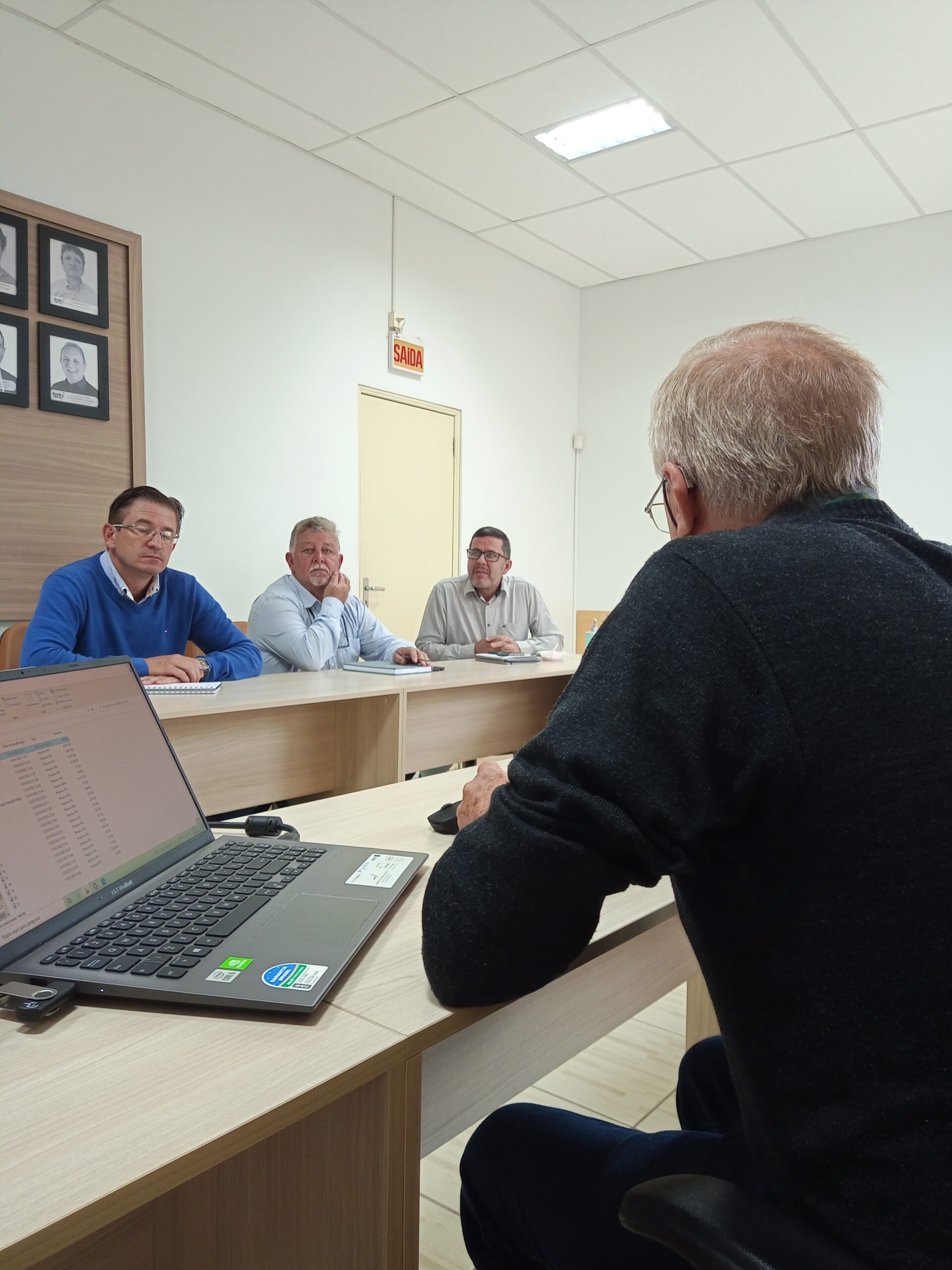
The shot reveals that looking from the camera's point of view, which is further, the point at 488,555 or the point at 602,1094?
the point at 488,555

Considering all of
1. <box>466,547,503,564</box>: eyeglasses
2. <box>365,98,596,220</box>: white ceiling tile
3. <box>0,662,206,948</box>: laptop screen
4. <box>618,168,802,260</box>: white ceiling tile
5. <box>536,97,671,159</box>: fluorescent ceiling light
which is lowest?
<box>0,662,206,948</box>: laptop screen

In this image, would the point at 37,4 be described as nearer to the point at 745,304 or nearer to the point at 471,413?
the point at 471,413

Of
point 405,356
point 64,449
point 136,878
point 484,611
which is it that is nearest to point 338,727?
point 64,449

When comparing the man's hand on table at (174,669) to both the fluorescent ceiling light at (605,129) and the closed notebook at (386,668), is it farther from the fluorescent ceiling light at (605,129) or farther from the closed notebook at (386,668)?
the fluorescent ceiling light at (605,129)

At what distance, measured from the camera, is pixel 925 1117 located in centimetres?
59

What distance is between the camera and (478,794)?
3.56 feet

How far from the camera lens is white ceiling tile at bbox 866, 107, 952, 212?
3809mm

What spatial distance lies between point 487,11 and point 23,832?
332 cm

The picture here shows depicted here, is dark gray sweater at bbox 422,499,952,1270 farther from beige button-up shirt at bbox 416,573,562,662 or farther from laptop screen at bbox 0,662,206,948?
beige button-up shirt at bbox 416,573,562,662

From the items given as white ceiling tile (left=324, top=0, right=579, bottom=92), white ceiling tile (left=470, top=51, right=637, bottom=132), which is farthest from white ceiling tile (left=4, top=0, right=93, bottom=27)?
white ceiling tile (left=470, top=51, right=637, bottom=132)

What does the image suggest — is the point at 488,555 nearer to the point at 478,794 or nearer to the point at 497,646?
the point at 497,646

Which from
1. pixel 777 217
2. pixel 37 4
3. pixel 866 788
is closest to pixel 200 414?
pixel 37 4

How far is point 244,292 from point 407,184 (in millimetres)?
1133

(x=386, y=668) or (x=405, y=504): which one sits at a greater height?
(x=405, y=504)
